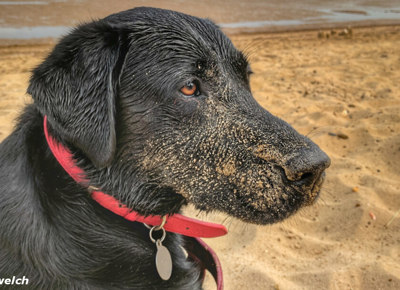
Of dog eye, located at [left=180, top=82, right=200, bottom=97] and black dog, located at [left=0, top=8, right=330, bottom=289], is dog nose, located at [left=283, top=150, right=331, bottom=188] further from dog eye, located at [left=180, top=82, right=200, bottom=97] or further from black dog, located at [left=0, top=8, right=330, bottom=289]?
dog eye, located at [left=180, top=82, right=200, bottom=97]

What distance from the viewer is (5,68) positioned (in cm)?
780

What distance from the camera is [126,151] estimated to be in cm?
217

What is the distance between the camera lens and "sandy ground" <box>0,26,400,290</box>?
3.15 m

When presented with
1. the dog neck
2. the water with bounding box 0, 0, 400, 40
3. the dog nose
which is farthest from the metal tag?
the water with bounding box 0, 0, 400, 40

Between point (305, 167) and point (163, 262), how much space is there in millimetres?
959

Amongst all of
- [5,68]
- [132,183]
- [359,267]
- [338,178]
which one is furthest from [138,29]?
[5,68]

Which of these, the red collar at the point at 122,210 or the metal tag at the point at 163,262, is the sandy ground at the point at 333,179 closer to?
the red collar at the point at 122,210

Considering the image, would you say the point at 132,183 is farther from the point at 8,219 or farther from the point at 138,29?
the point at 138,29

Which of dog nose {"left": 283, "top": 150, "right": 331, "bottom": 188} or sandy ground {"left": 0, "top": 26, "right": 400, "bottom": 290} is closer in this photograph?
dog nose {"left": 283, "top": 150, "right": 331, "bottom": 188}

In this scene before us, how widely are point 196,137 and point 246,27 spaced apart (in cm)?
902

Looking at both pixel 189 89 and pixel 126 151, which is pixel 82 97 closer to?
pixel 126 151

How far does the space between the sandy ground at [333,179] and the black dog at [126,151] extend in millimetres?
582

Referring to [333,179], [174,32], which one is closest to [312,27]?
[333,179]

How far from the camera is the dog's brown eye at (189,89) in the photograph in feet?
7.01
